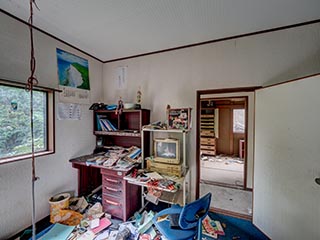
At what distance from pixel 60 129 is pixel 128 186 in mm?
1278

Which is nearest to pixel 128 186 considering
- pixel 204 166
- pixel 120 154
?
pixel 120 154

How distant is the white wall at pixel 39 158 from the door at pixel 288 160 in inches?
104

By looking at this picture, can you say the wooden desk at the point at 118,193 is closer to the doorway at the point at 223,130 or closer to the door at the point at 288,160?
the door at the point at 288,160

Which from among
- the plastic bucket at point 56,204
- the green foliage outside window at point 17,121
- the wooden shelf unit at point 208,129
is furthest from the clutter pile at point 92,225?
the wooden shelf unit at point 208,129

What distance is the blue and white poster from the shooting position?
2275 mm

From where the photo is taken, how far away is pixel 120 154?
2.51 meters

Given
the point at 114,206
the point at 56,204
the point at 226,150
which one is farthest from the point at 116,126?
the point at 226,150

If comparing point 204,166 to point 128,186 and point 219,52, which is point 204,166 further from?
point 219,52

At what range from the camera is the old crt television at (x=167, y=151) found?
212 cm

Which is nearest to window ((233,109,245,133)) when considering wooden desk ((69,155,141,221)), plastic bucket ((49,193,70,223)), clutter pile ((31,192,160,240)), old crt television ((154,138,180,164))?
old crt television ((154,138,180,164))

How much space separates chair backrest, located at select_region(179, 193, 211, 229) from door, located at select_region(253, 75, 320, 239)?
0.89 metres

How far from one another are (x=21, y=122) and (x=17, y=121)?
1.7 inches

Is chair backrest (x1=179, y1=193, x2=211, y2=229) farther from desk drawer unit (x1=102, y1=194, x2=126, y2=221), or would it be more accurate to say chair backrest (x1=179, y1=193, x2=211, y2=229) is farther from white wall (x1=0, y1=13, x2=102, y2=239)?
white wall (x1=0, y1=13, x2=102, y2=239)

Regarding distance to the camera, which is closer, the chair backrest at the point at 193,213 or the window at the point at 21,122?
the chair backrest at the point at 193,213
